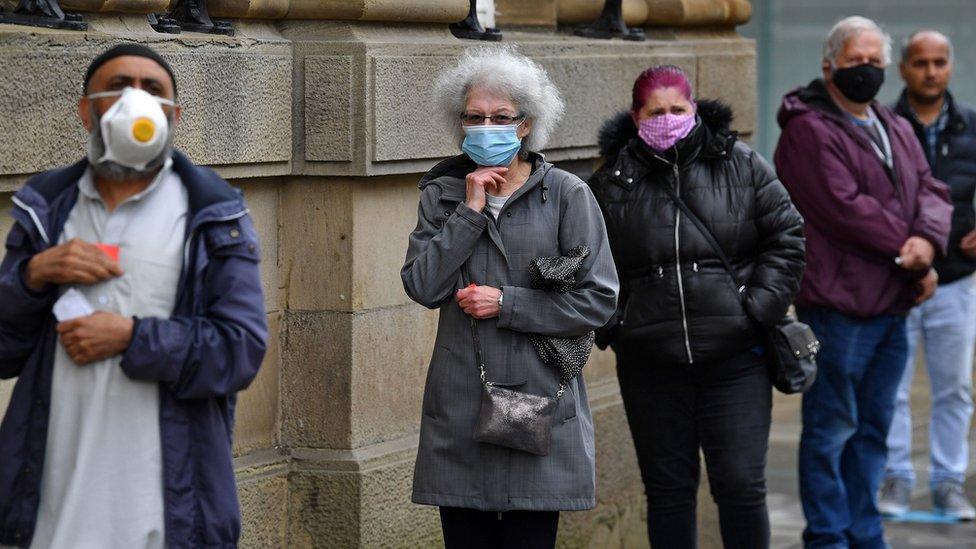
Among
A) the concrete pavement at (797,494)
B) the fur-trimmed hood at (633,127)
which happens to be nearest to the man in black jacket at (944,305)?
the concrete pavement at (797,494)

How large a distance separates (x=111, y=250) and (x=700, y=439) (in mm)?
2584

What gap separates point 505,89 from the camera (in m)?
4.69

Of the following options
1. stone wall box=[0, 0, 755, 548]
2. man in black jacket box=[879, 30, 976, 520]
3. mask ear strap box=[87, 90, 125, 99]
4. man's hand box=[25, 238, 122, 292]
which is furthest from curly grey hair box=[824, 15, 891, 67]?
man's hand box=[25, 238, 122, 292]

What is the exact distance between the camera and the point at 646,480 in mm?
5746

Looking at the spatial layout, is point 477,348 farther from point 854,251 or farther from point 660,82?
point 854,251

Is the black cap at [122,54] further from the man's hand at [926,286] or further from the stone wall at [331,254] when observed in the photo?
the man's hand at [926,286]

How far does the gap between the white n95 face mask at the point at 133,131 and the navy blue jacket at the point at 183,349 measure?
0.14 meters

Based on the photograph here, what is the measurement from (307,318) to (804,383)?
5.13 ft

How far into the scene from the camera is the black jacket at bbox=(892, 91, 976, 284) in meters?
7.70

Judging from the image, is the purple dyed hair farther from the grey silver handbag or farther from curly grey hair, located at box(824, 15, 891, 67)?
curly grey hair, located at box(824, 15, 891, 67)

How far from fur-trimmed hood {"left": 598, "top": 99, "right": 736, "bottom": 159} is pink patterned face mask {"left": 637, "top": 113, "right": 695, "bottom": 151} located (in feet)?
0.32

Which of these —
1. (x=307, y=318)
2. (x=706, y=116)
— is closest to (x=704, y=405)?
(x=706, y=116)

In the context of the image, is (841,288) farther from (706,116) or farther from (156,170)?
(156,170)

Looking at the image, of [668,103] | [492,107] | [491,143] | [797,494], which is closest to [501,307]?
[491,143]
